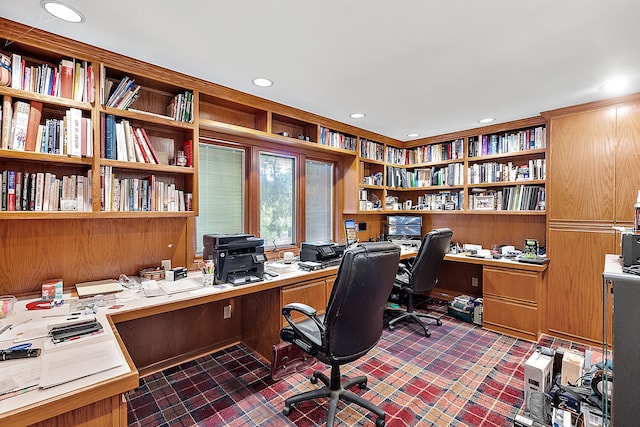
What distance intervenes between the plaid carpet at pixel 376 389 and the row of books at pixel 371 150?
A: 2367 mm

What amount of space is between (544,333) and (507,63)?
9.19ft

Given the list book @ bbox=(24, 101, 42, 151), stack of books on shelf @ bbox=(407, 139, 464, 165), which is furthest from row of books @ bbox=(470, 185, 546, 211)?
book @ bbox=(24, 101, 42, 151)

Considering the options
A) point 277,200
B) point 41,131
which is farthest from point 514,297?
point 41,131

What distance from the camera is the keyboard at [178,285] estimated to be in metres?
2.10

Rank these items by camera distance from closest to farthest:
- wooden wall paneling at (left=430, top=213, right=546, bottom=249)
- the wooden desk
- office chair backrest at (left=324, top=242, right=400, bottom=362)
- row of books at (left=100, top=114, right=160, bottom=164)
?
office chair backrest at (left=324, top=242, right=400, bottom=362) → row of books at (left=100, top=114, right=160, bottom=164) → the wooden desk → wooden wall paneling at (left=430, top=213, right=546, bottom=249)

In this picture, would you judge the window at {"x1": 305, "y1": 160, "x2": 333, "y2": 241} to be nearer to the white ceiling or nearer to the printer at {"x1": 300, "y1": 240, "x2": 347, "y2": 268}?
the printer at {"x1": 300, "y1": 240, "x2": 347, "y2": 268}

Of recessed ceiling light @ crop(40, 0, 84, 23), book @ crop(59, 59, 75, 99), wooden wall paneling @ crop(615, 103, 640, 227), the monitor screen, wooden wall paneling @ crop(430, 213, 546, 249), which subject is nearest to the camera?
recessed ceiling light @ crop(40, 0, 84, 23)

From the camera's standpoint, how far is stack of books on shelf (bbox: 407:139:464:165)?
4125mm

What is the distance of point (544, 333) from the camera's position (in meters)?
3.25

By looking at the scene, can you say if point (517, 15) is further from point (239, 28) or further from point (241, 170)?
point (241, 170)

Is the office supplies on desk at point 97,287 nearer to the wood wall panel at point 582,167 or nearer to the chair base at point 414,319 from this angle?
the chair base at point 414,319

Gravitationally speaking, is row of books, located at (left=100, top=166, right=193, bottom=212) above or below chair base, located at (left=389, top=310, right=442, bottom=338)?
above

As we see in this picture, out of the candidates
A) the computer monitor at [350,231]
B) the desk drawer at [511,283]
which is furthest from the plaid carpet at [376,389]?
the computer monitor at [350,231]

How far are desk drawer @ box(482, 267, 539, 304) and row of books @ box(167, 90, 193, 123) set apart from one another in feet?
11.1
